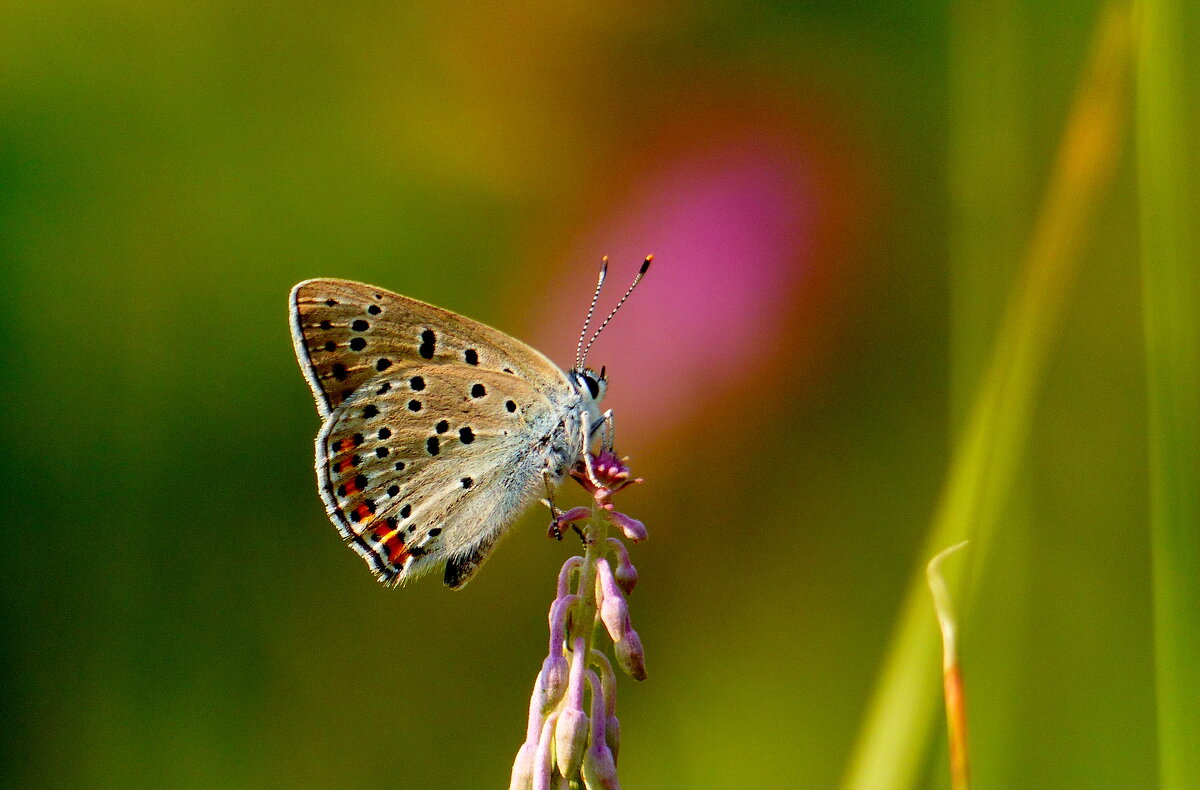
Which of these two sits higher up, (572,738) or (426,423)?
(426,423)

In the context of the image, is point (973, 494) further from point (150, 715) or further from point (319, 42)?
point (319, 42)

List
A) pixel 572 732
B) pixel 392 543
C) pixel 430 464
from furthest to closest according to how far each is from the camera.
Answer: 1. pixel 430 464
2. pixel 392 543
3. pixel 572 732

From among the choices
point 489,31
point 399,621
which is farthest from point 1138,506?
point 489,31

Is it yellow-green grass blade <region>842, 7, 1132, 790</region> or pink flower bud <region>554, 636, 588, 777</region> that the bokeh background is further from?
pink flower bud <region>554, 636, 588, 777</region>

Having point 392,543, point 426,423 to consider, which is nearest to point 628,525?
point 392,543

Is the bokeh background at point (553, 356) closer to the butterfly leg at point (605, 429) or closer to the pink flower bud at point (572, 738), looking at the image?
the butterfly leg at point (605, 429)

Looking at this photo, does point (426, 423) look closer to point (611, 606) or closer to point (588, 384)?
point (588, 384)

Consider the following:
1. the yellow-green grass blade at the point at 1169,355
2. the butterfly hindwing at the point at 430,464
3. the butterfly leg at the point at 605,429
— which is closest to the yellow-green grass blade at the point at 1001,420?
the yellow-green grass blade at the point at 1169,355

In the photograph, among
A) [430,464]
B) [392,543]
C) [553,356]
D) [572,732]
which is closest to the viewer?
[572,732]
